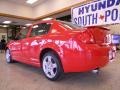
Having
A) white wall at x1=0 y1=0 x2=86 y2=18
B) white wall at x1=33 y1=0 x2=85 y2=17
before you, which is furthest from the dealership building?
white wall at x1=0 y1=0 x2=86 y2=18

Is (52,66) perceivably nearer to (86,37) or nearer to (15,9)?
(86,37)

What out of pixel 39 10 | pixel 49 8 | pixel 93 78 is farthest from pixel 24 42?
pixel 39 10

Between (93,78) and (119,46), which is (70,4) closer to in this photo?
(119,46)

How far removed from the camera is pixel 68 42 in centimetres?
255

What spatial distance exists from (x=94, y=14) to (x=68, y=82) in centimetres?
141

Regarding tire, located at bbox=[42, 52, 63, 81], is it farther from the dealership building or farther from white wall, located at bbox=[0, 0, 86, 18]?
white wall, located at bbox=[0, 0, 86, 18]

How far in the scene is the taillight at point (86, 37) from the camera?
247 centimetres

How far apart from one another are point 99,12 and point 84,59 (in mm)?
936

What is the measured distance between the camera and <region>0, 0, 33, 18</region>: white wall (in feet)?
31.5

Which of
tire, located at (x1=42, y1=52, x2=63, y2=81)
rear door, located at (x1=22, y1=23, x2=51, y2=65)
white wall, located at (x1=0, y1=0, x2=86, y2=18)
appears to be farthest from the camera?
white wall, located at (x1=0, y1=0, x2=86, y2=18)

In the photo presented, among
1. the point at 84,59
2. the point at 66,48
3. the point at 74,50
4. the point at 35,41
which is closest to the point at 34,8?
the point at 35,41

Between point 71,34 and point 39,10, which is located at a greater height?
point 39,10

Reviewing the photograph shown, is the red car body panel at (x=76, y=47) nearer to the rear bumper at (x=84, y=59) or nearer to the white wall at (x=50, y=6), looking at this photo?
the rear bumper at (x=84, y=59)

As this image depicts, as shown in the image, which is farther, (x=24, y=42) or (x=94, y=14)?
(x=24, y=42)
